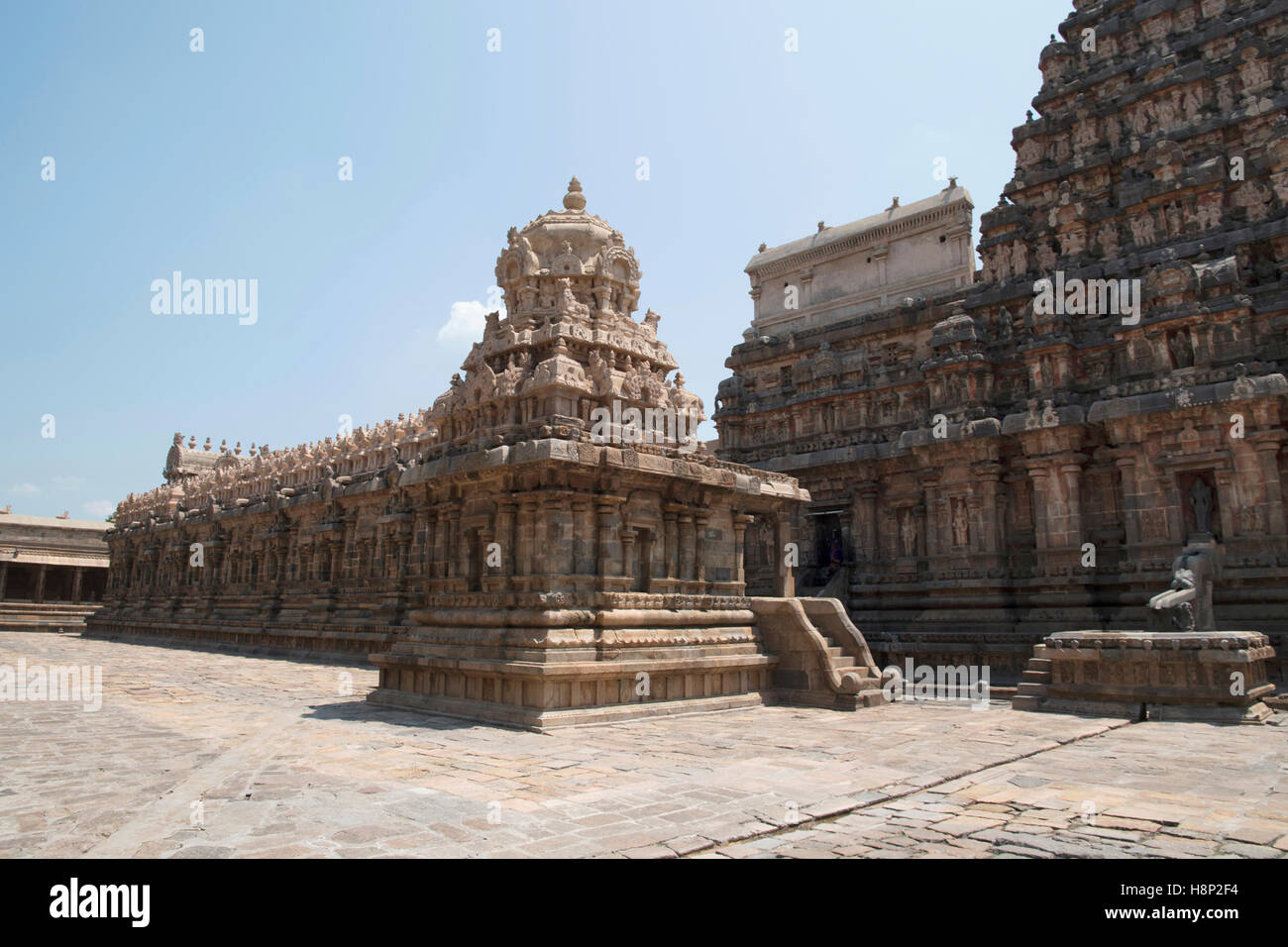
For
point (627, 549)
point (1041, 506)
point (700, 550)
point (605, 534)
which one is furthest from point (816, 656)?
point (1041, 506)

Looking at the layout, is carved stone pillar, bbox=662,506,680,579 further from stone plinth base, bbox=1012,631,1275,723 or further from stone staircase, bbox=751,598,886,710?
stone plinth base, bbox=1012,631,1275,723

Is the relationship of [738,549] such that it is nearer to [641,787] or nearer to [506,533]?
[506,533]

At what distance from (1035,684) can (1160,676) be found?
2.17m

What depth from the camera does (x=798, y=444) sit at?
28.5 meters

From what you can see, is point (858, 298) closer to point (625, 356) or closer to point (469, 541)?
point (625, 356)

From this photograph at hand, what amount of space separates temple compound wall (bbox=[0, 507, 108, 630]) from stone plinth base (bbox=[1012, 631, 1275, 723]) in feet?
176

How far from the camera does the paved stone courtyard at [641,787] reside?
6.49 metres

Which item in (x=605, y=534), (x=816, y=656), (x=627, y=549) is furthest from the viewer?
(x=816, y=656)

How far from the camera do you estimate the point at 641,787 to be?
334 inches

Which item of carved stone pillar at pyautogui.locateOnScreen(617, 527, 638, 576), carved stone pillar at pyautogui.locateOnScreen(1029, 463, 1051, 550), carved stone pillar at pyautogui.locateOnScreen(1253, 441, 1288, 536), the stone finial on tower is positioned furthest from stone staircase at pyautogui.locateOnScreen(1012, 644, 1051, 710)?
the stone finial on tower

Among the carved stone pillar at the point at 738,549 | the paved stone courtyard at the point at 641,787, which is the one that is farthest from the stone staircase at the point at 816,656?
the paved stone courtyard at the point at 641,787

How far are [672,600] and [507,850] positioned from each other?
31.4 ft

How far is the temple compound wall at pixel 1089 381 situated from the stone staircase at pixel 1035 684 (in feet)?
13.6
